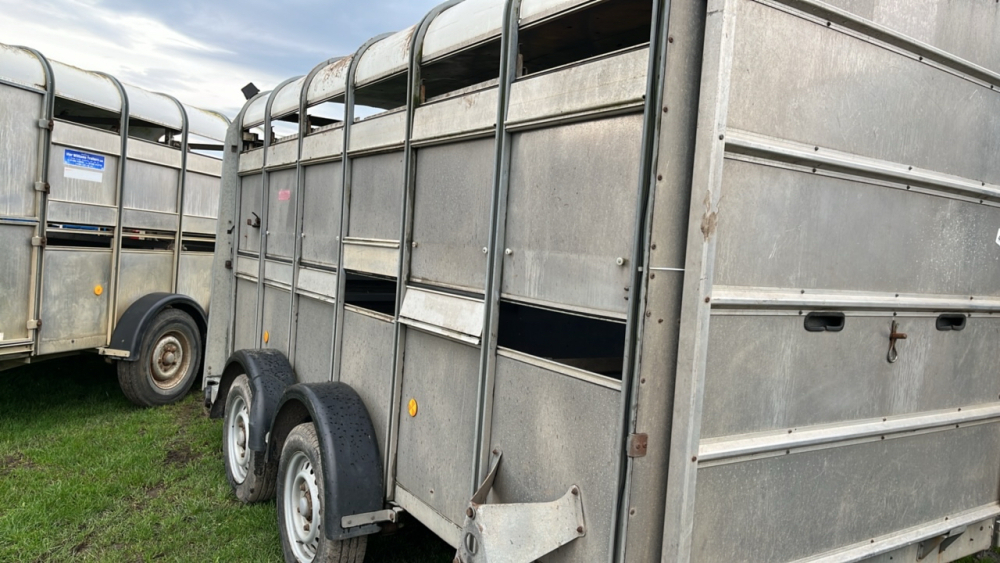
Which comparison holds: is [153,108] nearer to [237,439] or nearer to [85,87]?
[85,87]

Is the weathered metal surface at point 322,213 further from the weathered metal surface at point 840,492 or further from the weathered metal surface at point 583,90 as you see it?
the weathered metal surface at point 840,492

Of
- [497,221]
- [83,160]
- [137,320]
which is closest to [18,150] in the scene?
[83,160]

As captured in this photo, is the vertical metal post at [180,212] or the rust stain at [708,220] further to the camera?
the vertical metal post at [180,212]

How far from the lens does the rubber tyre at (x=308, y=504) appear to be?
3.22 m

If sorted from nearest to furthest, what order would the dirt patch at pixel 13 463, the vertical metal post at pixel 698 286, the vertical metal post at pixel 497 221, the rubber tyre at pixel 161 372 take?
1. the vertical metal post at pixel 698 286
2. the vertical metal post at pixel 497 221
3. the dirt patch at pixel 13 463
4. the rubber tyre at pixel 161 372

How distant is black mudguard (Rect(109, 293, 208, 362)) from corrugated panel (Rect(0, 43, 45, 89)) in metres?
1.99

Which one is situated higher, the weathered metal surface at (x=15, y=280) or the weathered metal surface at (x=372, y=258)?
the weathered metal surface at (x=372, y=258)

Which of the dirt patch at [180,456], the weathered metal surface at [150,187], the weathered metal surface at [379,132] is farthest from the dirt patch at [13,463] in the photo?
the weathered metal surface at [379,132]

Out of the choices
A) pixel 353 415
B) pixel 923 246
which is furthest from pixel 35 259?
pixel 923 246

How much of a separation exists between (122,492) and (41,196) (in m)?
2.49

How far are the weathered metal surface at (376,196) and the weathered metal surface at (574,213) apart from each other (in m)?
0.91

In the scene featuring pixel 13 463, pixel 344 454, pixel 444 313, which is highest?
pixel 444 313

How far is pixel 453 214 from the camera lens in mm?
2896

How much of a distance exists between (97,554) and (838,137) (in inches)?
162
